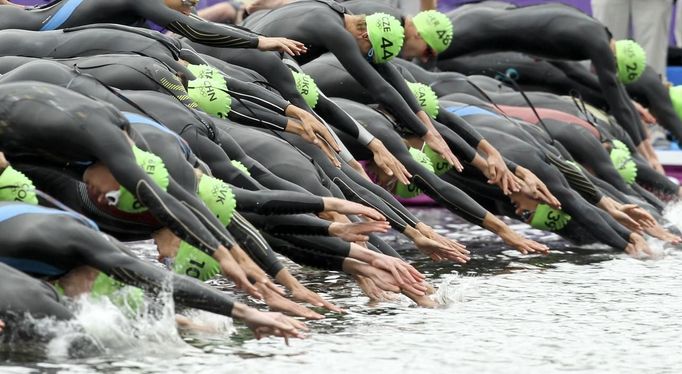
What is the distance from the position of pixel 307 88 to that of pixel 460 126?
4.89ft

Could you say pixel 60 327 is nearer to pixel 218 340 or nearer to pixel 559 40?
pixel 218 340

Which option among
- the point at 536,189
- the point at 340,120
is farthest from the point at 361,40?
the point at 536,189

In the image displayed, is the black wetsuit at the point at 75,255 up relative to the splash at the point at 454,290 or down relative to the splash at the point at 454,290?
up

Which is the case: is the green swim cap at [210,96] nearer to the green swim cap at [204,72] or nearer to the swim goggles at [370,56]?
the green swim cap at [204,72]

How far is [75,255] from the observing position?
6.57 m

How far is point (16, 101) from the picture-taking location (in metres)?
7.08

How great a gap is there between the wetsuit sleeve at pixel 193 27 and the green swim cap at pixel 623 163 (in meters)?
3.87

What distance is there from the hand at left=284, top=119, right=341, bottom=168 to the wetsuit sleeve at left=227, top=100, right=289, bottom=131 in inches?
1.6

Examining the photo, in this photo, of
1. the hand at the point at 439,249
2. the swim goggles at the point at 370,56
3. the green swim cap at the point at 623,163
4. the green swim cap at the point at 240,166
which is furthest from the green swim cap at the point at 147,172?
the green swim cap at the point at 623,163

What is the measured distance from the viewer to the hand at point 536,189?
1070 cm

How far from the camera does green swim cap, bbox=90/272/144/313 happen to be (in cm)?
671

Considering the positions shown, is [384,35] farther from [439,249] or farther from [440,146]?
[439,249]

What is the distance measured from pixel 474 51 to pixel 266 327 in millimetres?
6838

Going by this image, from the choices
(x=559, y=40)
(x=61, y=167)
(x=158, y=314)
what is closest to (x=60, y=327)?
(x=158, y=314)
